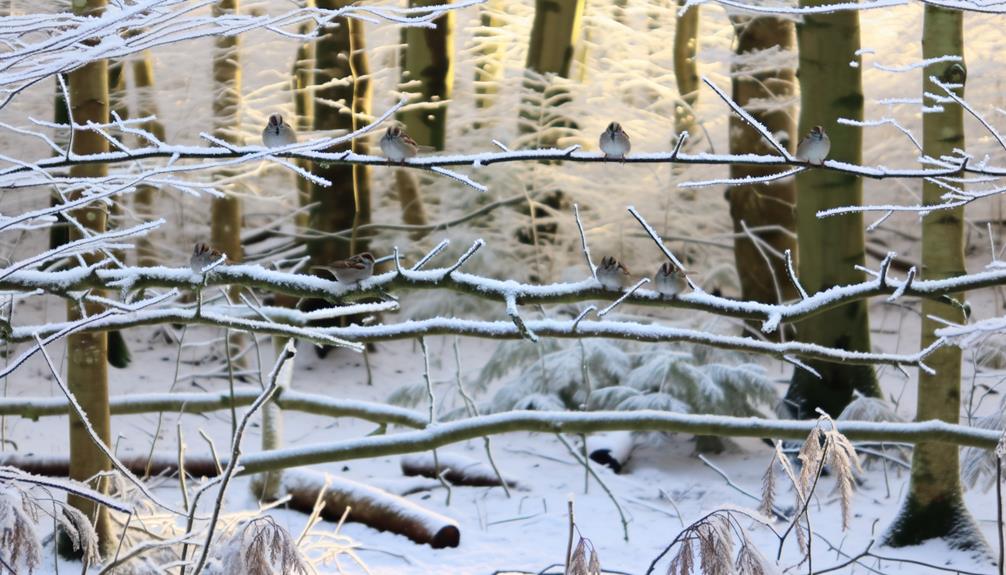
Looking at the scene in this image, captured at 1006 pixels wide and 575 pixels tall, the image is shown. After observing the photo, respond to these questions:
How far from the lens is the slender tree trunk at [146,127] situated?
937 centimetres

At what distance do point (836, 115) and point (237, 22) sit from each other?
5093mm

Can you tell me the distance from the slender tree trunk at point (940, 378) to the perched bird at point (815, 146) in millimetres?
2240

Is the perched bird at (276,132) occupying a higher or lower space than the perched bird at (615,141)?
lower

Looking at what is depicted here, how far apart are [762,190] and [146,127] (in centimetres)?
564

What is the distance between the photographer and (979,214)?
35.1 feet

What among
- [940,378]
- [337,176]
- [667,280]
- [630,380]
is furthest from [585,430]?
[337,176]

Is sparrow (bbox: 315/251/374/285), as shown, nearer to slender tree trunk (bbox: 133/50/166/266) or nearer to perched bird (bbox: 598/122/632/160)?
perched bird (bbox: 598/122/632/160)

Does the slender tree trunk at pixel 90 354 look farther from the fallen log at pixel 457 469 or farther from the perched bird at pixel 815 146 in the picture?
the perched bird at pixel 815 146

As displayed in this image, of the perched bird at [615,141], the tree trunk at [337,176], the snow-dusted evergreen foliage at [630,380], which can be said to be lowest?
the snow-dusted evergreen foliage at [630,380]

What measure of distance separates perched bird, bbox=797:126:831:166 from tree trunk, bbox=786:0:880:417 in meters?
3.49

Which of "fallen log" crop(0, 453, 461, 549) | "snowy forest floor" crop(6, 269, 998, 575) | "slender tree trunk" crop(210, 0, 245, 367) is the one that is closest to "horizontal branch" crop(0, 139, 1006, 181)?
"snowy forest floor" crop(6, 269, 998, 575)

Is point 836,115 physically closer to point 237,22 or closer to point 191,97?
point 237,22

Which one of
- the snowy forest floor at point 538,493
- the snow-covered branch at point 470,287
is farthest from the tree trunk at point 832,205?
the snow-covered branch at point 470,287

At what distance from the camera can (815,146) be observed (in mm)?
2990
